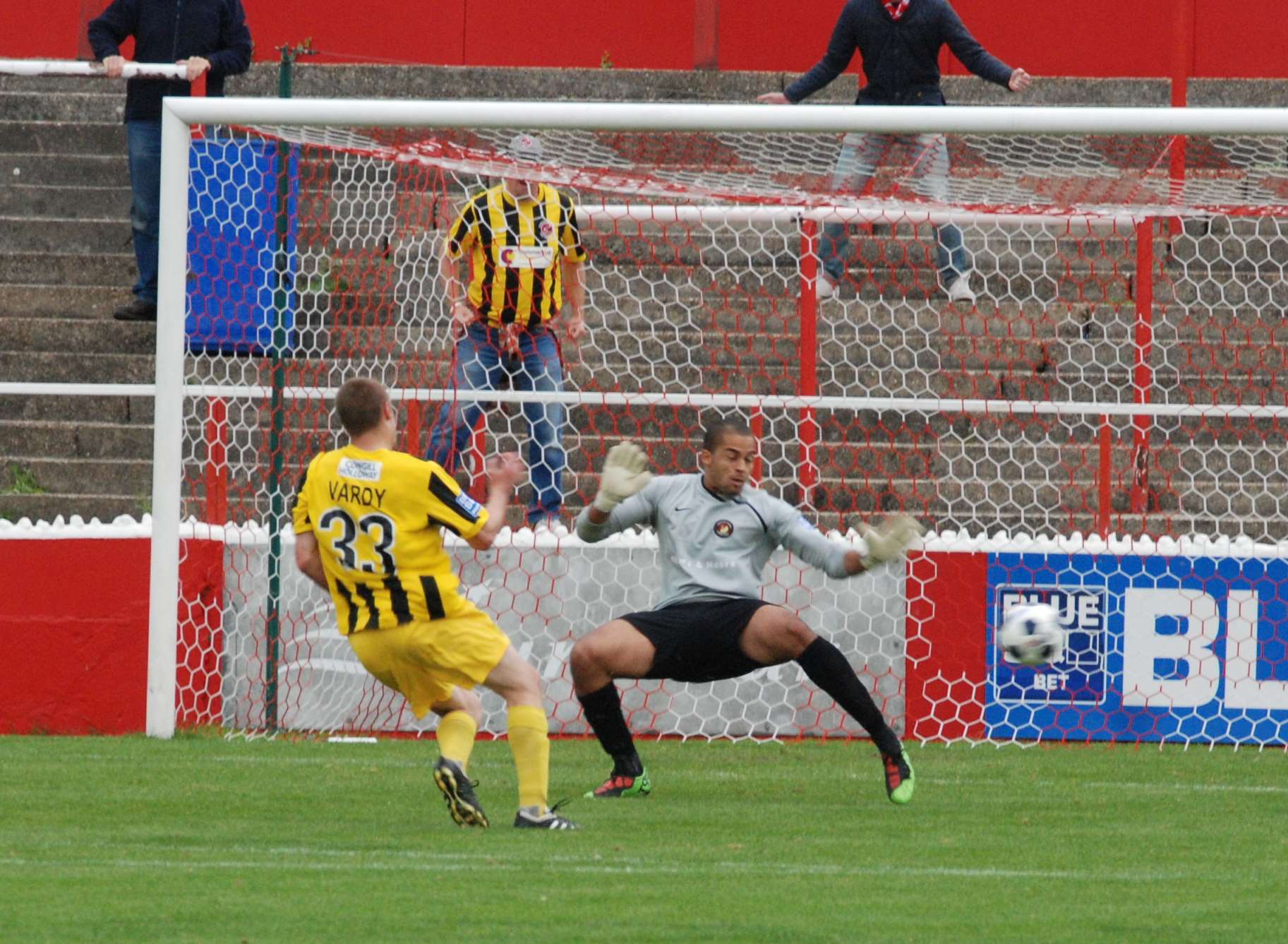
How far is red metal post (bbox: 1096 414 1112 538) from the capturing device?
10164 mm

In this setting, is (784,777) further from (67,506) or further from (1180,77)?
(1180,77)

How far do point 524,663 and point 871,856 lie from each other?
49.6 inches

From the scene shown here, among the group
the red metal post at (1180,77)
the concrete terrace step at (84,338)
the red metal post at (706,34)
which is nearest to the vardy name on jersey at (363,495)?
the red metal post at (1180,77)

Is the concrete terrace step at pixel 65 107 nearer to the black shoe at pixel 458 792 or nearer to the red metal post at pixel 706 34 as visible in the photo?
the red metal post at pixel 706 34

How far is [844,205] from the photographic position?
32.8ft

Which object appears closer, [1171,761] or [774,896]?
[774,896]

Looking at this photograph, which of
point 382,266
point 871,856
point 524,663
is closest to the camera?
point 871,856

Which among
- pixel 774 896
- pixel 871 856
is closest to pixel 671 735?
pixel 871 856

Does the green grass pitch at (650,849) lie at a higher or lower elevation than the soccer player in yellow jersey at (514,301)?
lower

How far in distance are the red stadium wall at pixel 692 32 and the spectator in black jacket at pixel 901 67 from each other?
17.5 ft

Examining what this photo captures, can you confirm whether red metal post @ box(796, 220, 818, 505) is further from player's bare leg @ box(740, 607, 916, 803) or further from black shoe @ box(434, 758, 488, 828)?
black shoe @ box(434, 758, 488, 828)

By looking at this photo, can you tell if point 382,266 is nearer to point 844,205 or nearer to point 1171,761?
point 844,205

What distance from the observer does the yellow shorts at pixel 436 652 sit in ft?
22.1

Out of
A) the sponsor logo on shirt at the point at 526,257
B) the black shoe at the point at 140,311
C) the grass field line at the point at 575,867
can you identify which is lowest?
the grass field line at the point at 575,867
